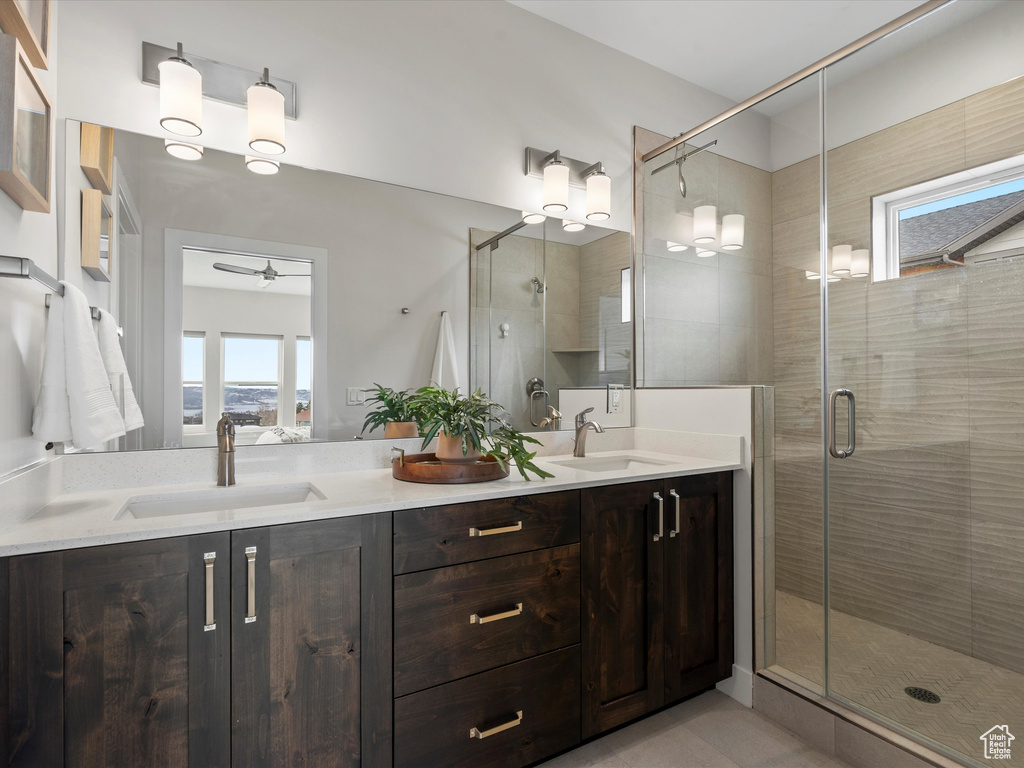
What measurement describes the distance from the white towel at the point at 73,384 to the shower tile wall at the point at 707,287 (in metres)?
2.14

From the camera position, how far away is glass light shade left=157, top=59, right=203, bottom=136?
156 centimetres

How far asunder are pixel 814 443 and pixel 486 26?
212 cm

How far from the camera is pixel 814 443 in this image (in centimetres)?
193

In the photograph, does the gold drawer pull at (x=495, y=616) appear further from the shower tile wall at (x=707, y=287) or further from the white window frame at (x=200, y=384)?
the shower tile wall at (x=707, y=287)

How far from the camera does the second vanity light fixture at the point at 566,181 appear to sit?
2303 millimetres

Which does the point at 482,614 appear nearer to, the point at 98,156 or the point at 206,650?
the point at 206,650

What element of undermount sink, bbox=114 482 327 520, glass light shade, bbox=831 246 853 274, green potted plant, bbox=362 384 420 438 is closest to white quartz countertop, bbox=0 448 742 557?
undermount sink, bbox=114 482 327 520

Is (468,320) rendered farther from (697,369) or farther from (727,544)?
(727,544)

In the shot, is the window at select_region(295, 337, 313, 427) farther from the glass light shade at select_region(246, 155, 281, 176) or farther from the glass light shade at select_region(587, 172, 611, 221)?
the glass light shade at select_region(587, 172, 611, 221)

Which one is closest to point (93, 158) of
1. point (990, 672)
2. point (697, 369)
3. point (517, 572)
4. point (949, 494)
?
point (517, 572)

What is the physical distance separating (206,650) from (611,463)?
160 cm

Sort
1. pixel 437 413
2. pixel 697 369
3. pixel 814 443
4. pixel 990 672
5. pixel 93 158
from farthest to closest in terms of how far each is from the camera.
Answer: pixel 697 369, pixel 814 443, pixel 437 413, pixel 990 672, pixel 93 158

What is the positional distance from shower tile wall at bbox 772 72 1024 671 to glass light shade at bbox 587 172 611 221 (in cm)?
81

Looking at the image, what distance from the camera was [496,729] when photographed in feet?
4.85
